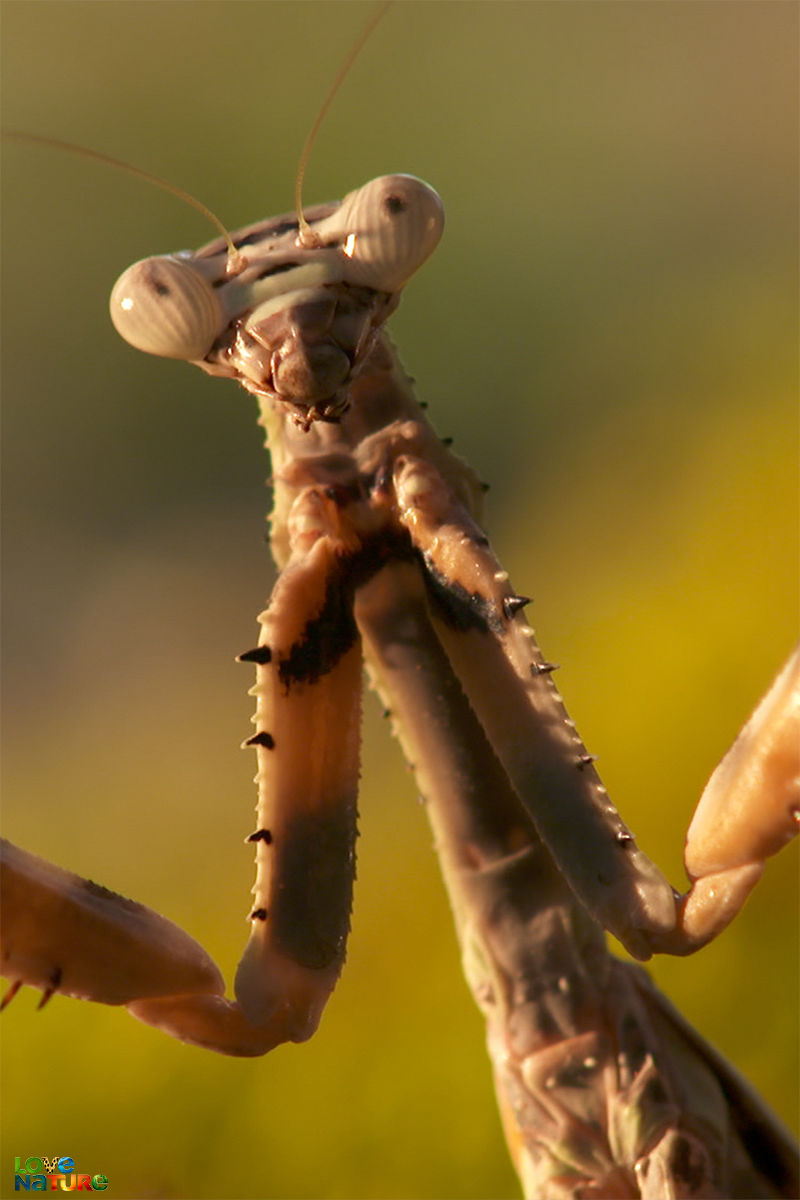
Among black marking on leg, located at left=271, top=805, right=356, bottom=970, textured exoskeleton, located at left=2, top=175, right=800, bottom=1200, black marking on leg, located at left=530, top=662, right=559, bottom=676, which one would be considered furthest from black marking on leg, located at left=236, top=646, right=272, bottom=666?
black marking on leg, located at left=530, top=662, right=559, bottom=676

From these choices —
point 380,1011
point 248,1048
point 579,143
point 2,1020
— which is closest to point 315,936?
point 248,1048

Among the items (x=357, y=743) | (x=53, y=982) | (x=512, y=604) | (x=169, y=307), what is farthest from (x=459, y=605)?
(x=53, y=982)

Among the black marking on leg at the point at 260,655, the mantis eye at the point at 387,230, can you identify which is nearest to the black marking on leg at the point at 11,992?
the black marking on leg at the point at 260,655

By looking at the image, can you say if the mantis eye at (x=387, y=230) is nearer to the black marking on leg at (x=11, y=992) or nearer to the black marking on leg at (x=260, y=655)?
the black marking on leg at (x=260, y=655)

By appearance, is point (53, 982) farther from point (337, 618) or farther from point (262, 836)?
point (337, 618)

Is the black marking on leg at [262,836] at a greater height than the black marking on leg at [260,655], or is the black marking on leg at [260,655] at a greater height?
the black marking on leg at [260,655]
